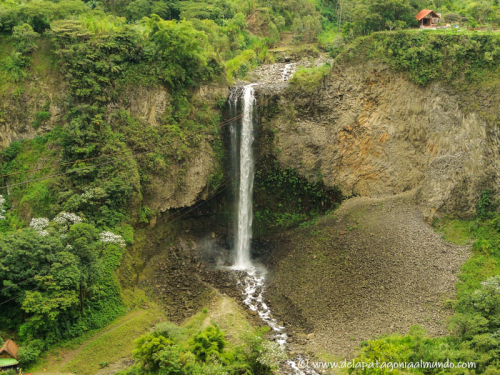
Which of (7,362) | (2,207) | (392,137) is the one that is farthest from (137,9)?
(7,362)

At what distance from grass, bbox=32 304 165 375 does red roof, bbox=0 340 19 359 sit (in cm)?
106

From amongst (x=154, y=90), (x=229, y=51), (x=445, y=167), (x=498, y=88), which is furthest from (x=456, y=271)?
(x=229, y=51)

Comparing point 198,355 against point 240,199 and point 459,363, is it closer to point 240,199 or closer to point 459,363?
point 459,363

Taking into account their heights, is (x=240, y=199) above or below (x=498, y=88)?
below

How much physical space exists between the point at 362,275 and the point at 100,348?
44.8ft

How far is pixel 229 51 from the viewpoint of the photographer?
132 feet

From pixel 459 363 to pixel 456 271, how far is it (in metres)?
7.21

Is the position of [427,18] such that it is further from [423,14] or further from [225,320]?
[225,320]

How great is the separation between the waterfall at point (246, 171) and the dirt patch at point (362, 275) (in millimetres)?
2595

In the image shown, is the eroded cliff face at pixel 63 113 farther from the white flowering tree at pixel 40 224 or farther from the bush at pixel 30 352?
the bush at pixel 30 352

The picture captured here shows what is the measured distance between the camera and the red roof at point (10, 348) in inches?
766

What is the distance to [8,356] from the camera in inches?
769

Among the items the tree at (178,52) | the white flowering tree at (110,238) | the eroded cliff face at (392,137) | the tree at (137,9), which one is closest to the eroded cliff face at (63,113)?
the tree at (178,52)

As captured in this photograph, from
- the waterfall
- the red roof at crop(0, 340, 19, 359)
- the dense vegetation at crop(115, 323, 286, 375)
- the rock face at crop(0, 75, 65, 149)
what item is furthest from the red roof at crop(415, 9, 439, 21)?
the red roof at crop(0, 340, 19, 359)
